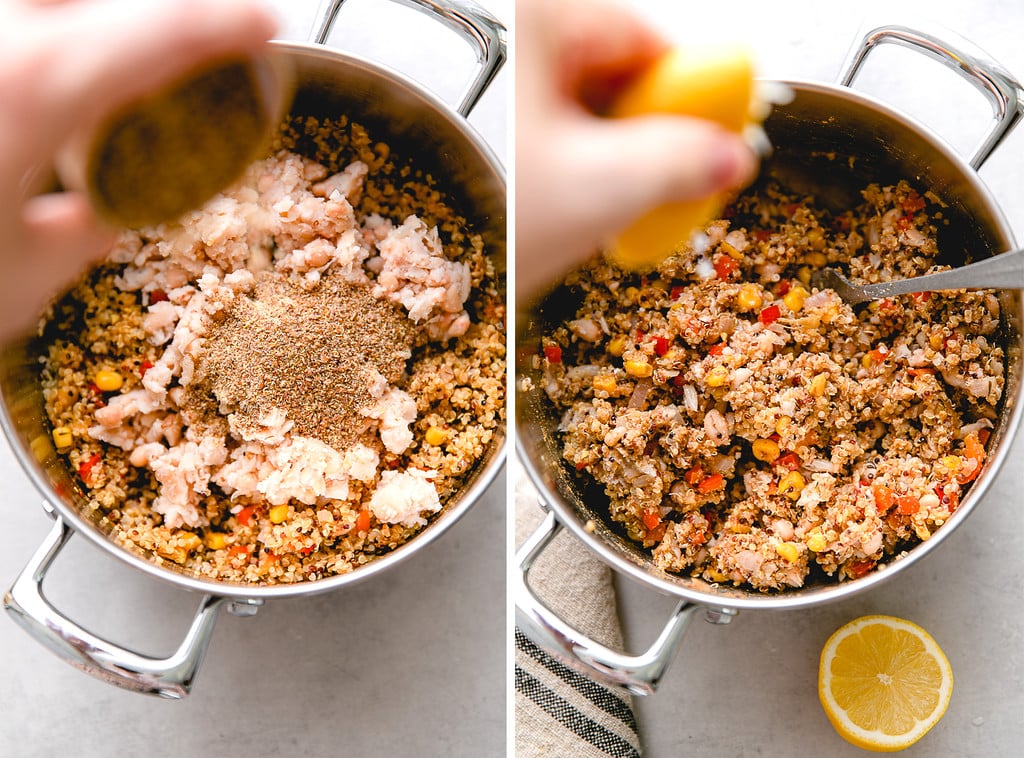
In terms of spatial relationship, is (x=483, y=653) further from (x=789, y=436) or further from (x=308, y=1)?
(x=308, y=1)

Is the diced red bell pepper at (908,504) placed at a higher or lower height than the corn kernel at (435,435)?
higher

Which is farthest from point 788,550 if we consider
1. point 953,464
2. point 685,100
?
point 685,100

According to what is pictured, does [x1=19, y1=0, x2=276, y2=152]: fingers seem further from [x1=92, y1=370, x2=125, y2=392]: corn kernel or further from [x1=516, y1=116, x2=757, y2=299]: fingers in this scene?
[x1=92, y1=370, x2=125, y2=392]: corn kernel

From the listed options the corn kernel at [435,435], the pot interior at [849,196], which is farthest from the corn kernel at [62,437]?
the pot interior at [849,196]

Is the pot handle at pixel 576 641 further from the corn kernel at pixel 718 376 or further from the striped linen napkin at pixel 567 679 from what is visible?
the corn kernel at pixel 718 376

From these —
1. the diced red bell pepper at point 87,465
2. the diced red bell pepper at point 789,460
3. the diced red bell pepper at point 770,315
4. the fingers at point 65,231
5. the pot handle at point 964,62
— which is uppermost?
the pot handle at point 964,62
